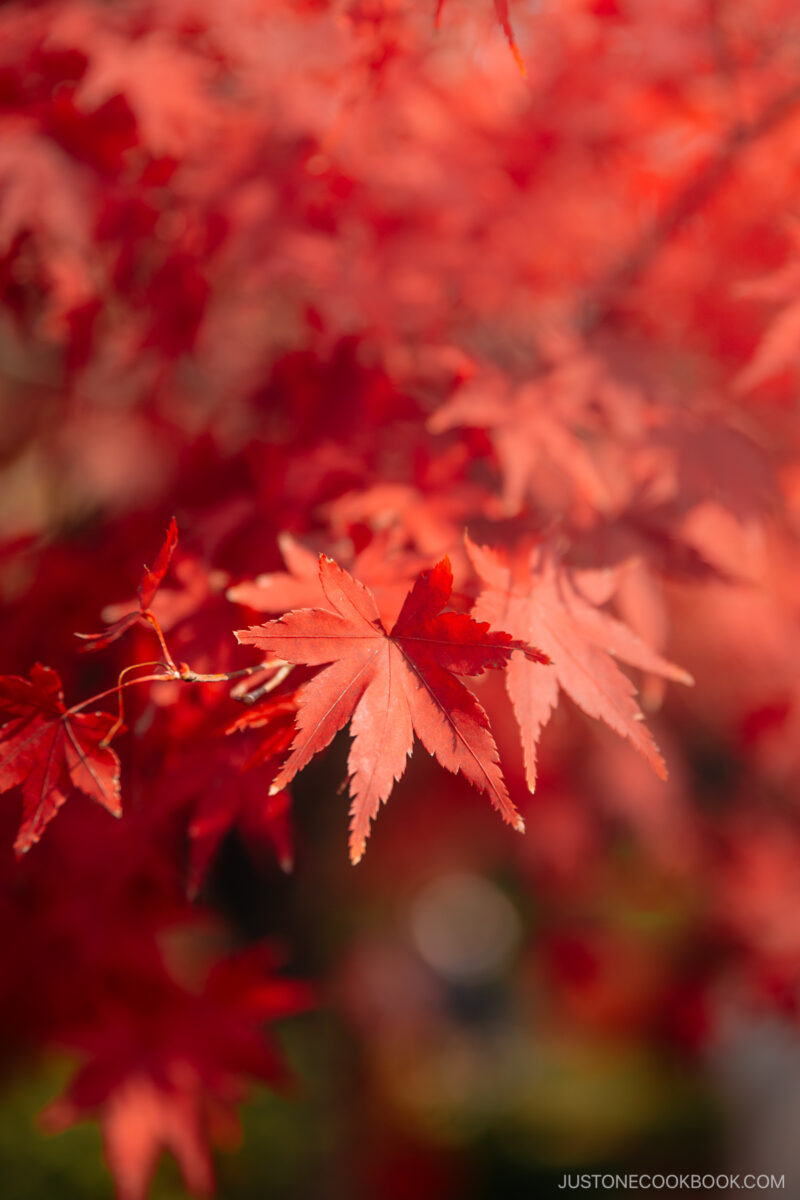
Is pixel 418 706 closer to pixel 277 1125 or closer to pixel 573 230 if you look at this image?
pixel 573 230

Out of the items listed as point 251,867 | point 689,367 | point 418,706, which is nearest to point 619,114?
point 689,367

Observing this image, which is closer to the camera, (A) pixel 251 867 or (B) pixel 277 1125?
(B) pixel 277 1125

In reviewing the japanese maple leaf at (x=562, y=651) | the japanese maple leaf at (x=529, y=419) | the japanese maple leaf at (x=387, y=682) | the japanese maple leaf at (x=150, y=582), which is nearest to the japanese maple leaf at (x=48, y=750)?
the japanese maple leaf at (x=150, y=582)

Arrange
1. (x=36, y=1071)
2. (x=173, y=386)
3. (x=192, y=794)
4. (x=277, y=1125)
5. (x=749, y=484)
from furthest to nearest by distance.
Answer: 1. (x=277, y=1125)
2. (x=36, y=1071)
3. (x=173, y=386)
4. (x=749, y=484)
5. (x=192, y=794)

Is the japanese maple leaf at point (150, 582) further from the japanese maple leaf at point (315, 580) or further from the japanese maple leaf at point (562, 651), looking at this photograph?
the japanese maple leaf at point (562, 651)

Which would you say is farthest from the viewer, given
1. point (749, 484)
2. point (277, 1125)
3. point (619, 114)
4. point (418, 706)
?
point (277, 1125)

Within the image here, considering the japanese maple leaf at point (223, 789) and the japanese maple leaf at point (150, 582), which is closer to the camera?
the japanese maple leaf at point (150, 582)

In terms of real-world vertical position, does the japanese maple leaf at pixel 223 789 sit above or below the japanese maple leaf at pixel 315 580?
below

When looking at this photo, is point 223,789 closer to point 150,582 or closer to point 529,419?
point 150,582
